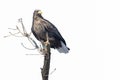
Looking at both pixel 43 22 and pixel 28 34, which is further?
pixel 43 22

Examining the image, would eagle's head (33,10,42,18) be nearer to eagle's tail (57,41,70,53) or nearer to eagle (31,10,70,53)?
eagle (31,10,70,53)

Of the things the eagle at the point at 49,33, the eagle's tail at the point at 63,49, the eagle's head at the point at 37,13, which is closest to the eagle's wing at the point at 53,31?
the eagle at the point at 49,33

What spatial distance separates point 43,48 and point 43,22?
3031 millimetres

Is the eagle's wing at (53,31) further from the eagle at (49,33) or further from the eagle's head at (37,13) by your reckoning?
the eagle's head at (37,13)

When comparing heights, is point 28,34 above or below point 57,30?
above

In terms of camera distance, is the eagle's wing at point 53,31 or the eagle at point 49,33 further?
the eagle's wing at point 53,31

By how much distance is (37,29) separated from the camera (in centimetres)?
1423

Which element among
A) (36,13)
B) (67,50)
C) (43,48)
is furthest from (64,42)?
(43,48)

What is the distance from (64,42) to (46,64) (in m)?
3.20

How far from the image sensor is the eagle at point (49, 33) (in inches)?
552

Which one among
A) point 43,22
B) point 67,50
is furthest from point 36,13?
point 67,50

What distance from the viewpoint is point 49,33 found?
46.5ft

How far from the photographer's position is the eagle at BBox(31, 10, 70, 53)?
14.0 m

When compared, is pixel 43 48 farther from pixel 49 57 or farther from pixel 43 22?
pixel 43 22
